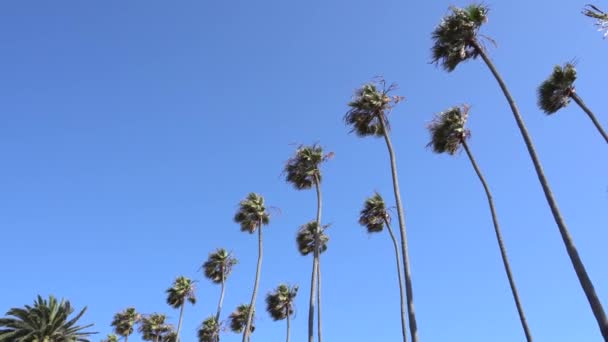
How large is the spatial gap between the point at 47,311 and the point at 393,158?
42.5 metres

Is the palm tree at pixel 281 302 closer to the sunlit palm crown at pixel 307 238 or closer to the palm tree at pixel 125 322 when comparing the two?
the sunlit palm crown at pixel 307 238

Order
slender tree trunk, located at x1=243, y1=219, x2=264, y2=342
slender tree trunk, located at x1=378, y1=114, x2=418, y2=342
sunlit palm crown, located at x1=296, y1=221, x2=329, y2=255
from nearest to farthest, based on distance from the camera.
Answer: slender tree trunk, located at x1=378, y1=114, x2=418, y2=342
slender tree trunk, located at x1=243, y1=219, x2=264, y2=342
sunlit palm crown, located at x1=296, y1=221, x2=329, y2=255

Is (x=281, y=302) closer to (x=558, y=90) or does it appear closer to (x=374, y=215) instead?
(x=374, y=215)

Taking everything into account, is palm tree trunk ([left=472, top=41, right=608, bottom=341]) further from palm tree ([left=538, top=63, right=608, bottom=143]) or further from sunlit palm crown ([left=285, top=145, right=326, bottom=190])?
sunlit palm crown ([left=285, top=145, right=326, bottom=190])

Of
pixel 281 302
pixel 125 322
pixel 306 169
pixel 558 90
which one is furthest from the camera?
pixel 125 322

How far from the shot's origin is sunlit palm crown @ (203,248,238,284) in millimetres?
55344

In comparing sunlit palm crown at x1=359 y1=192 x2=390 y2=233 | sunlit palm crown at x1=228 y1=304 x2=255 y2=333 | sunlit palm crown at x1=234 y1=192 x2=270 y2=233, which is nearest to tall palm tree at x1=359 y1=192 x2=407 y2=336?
sunlit palm crown at x1=359 y1=192 x2=390 y2=233

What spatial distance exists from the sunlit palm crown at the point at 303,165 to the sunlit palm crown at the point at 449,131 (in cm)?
1124

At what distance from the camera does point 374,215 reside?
1576 inches

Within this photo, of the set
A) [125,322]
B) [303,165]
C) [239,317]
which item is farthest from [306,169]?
[125,322]

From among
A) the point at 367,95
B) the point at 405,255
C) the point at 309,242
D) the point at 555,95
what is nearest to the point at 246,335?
the point at 309,242

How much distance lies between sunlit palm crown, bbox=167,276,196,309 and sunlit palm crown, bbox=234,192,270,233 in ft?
64.2

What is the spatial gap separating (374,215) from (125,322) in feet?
161

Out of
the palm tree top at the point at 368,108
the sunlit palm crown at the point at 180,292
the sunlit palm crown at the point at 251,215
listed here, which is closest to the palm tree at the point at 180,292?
the sunlit palm crown at the point at 180,292
